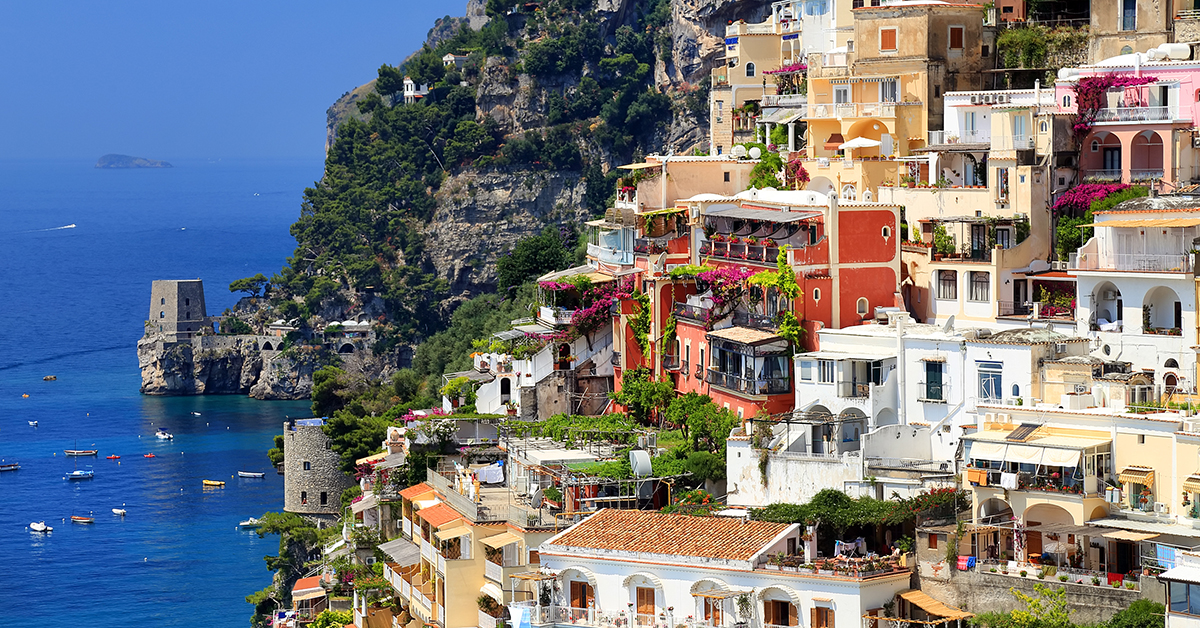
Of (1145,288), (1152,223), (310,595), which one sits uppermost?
(1152,223)

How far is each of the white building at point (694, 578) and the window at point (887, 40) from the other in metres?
17.8

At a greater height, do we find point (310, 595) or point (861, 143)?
point (861, 143)

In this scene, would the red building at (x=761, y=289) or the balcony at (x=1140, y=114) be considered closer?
the red building at (x=761, y=289)

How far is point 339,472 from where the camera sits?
71.8 m

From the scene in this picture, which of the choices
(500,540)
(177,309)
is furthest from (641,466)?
(177,309)

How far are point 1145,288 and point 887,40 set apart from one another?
1381 cm

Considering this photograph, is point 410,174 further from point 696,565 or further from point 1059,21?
point 696,565

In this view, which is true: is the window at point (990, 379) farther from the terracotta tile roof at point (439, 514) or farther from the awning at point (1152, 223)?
the terracotta tile roof at point (439, 514)

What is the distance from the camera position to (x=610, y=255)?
54.7m

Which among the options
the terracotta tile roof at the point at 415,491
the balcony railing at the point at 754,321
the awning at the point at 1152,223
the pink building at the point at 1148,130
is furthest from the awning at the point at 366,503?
the awning at the point at 1152,223

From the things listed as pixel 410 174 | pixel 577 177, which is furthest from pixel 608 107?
pixel 410 174

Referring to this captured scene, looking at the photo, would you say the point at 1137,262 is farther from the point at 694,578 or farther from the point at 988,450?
the point at 694,578

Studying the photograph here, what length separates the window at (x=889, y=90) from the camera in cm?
5097

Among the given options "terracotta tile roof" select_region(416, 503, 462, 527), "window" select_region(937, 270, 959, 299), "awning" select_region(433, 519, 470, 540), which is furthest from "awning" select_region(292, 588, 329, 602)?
"window" select_region(937, 270, 959, 299)
